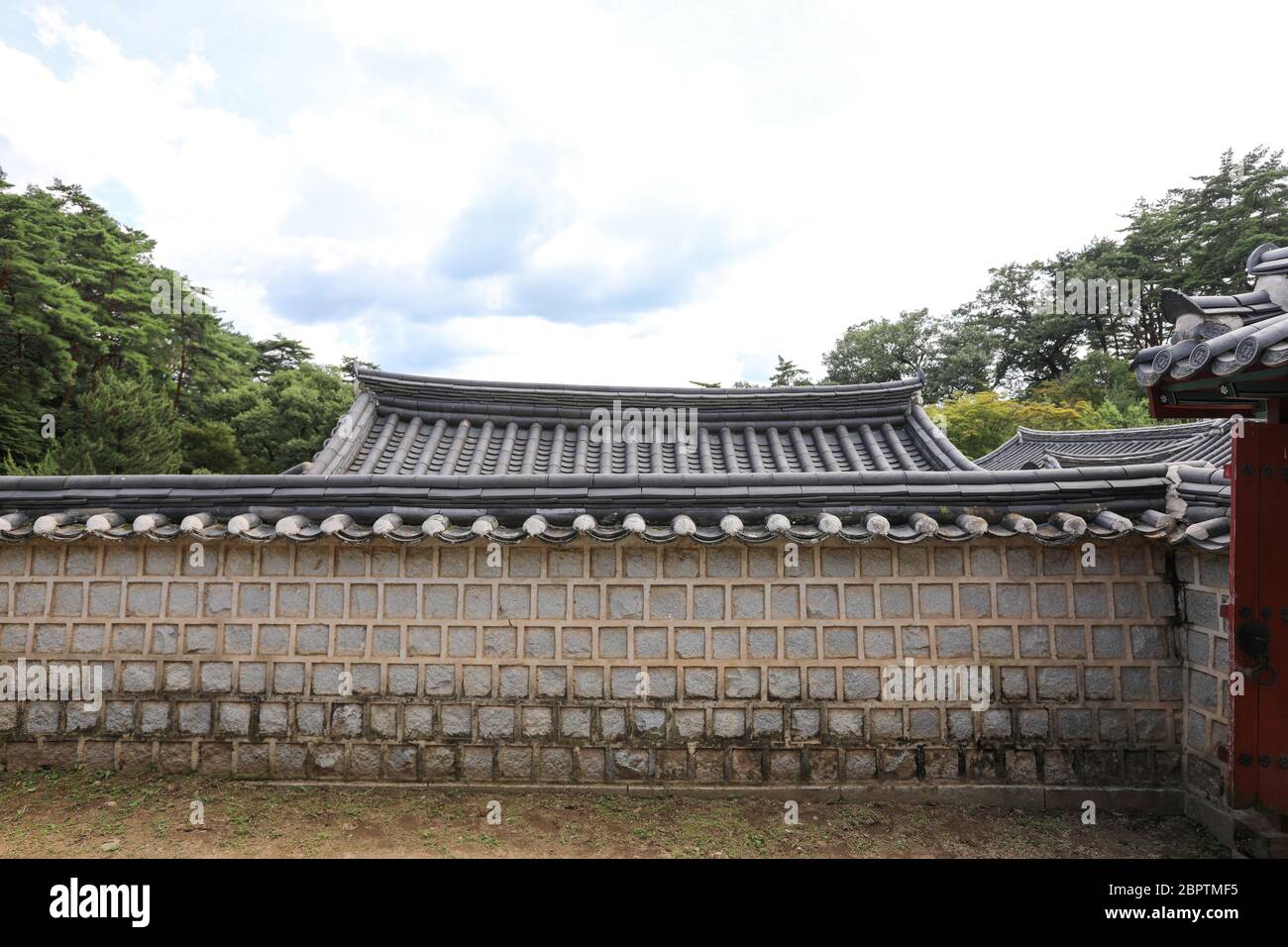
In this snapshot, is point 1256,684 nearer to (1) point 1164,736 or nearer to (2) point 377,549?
(1) point 1164,736

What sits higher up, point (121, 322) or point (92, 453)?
point (121, 322)

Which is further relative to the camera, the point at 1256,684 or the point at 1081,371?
the point at 1081,371

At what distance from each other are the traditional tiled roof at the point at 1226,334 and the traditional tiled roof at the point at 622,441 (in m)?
3.79

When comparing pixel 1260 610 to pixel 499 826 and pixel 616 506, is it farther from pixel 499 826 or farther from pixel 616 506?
pixel 499 826

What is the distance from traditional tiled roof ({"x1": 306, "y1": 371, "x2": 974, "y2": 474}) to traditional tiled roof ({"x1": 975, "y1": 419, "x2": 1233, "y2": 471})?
14.0 feet

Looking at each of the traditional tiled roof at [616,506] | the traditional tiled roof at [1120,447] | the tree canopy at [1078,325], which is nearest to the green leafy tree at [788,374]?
the tree canopy at [1078,325]

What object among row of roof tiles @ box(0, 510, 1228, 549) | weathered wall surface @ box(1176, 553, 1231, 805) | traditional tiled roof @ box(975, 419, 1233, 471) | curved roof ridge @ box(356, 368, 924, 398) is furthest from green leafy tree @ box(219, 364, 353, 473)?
weathered wall surface @ box(1176, 553, 1231, 805)

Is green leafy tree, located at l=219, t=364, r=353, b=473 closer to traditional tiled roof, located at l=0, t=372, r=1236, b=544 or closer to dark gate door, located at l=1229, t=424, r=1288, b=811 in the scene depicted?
traditional tiled roof, located at l=0, t=372, r=1236, b=544

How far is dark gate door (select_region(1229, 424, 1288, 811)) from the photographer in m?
3.66

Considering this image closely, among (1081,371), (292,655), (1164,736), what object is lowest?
(1164,736)

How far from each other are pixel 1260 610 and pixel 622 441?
5.63 metres

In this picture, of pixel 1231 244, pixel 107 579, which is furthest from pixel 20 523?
pixel 1231 244

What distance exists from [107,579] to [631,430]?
5021 mm

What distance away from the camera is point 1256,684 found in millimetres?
3779
